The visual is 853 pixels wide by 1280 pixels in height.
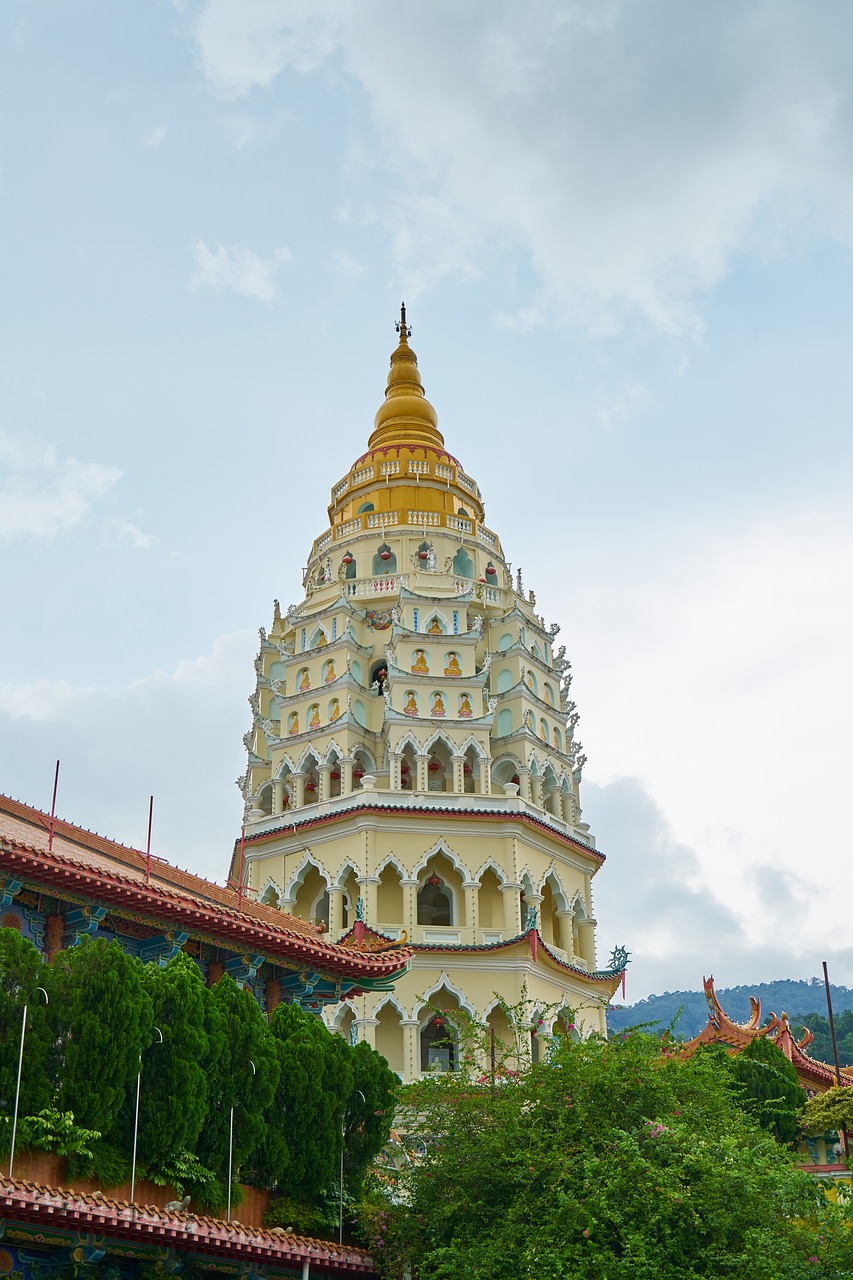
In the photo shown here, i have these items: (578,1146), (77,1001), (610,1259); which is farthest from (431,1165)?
(77,1001)

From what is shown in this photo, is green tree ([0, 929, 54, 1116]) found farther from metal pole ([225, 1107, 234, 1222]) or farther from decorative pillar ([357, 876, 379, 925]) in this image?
decorative pillar ([357, 876, 379, 925])

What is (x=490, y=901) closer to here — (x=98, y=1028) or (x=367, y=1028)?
(x=367, y=1028)

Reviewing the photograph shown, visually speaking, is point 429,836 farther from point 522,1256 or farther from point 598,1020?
point 522,1256

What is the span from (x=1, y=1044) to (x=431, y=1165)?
7.35 m

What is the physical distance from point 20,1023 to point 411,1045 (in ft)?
67.3

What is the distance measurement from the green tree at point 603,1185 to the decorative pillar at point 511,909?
15.6 meters

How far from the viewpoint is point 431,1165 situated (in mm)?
24453

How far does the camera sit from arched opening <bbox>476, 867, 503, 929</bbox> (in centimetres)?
4281

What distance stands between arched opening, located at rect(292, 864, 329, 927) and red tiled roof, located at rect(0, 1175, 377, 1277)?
765 inches

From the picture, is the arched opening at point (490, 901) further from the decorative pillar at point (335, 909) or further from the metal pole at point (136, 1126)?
the metal pole at point (136, 1126)

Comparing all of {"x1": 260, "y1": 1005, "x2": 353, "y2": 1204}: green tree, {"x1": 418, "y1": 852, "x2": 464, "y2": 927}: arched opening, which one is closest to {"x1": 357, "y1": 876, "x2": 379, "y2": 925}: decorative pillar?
{"x1": 418, "y1": 852, "x2": 464, "y2": 927}: arched opening

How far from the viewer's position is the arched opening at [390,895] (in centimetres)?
4241

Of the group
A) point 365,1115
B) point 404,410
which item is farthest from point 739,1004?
point 365,1115

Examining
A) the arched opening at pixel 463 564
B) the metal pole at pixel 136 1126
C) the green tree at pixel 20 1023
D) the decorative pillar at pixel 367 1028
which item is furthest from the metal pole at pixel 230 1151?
the arched opening at pixel 463 564
